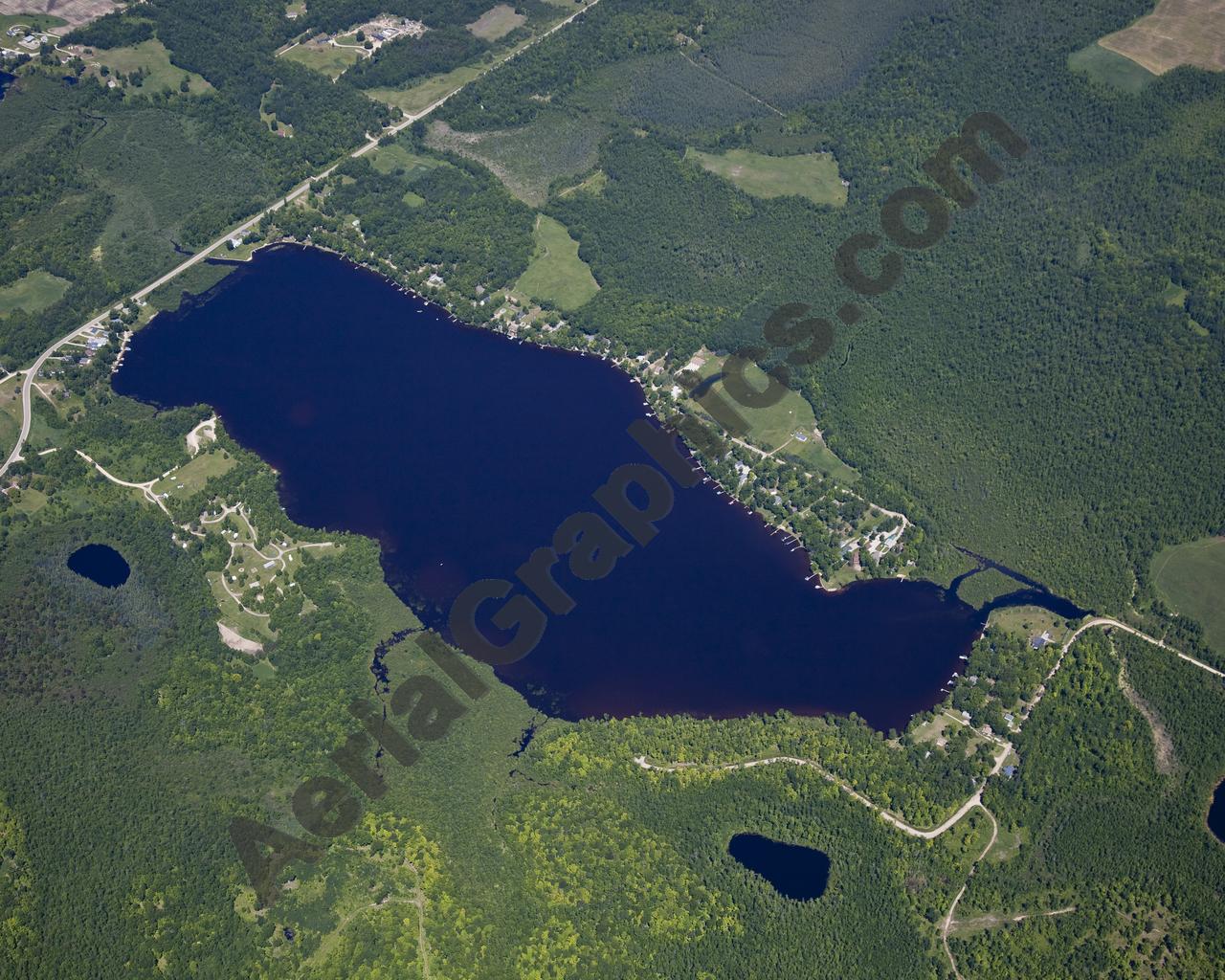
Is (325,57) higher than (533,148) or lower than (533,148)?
lower

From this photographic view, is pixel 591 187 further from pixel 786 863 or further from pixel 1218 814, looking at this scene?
pixel 1218 814

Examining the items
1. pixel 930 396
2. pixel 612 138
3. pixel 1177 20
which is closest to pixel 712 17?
pixel 612 138

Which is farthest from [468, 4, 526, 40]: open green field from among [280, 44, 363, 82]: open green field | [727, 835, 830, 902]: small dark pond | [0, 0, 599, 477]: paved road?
[727, 835, 830, 902]: small dark pond

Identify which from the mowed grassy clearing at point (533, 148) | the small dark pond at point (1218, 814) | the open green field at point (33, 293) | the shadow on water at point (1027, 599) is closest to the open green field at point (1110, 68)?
the mowed grassy clearing at point (533, 148)

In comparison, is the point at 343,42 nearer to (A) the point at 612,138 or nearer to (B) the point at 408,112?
(B) the point at 408,112

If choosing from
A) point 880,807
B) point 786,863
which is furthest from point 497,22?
point 786,863

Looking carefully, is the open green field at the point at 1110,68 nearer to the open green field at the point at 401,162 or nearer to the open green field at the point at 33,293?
the open green field at the point at 401,162
